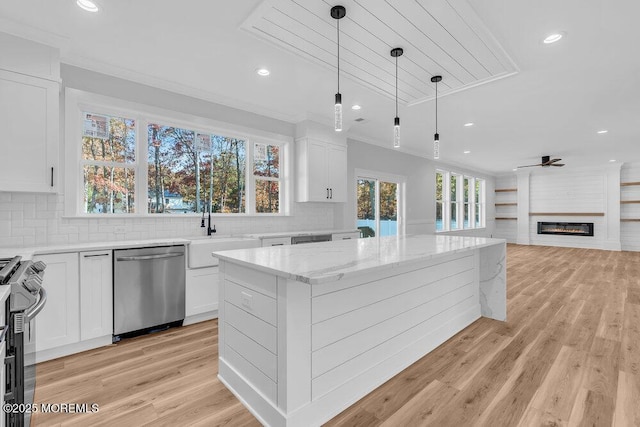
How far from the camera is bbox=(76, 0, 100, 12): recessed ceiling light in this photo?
2266 mm

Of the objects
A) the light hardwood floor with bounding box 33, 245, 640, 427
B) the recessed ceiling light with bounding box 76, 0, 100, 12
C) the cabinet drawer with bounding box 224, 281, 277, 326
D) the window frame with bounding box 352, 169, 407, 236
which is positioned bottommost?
the light hardwood floor with bounding box 33, 245, 640, 427

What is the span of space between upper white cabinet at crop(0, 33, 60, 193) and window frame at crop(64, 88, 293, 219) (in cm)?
30

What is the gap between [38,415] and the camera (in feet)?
6.01

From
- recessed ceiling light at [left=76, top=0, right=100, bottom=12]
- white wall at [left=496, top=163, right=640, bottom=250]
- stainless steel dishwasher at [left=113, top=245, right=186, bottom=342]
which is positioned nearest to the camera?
recessed ceiling light at [left=76, top=0, right=100, bottom=12]

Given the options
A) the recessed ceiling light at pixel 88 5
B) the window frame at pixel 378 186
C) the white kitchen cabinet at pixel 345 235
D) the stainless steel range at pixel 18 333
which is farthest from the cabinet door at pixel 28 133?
the window frame at pixel 378 186

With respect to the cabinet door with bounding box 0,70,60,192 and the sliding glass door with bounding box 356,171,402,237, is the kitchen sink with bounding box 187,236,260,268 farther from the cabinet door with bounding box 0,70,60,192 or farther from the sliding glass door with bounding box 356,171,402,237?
the sliding glass door with bounding box 356,171,402,237

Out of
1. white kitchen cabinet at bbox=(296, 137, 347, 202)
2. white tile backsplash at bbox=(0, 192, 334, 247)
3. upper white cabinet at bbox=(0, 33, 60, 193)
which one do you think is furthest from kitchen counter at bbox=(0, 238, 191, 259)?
white kitchen cabinet at bbox=(296, 137, 347, 202)

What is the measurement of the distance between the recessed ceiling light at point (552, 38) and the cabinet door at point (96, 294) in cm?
428

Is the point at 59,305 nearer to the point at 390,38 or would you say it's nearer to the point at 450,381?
the point at 450,381

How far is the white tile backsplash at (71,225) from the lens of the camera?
2721mm

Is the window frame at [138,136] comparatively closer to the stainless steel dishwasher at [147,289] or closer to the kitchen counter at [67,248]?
the kitchen counter at [67,248]

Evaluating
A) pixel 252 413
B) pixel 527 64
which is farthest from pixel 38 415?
pixel 527 64

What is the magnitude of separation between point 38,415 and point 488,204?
1250cm

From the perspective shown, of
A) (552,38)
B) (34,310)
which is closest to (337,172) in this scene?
(552,38)
